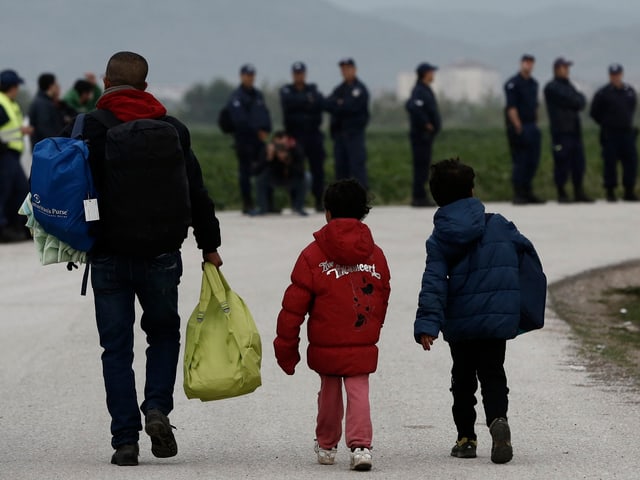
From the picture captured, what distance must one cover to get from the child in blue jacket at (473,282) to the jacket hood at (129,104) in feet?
4.08

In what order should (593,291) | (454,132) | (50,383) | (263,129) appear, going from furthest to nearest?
(454,132) < (263,129) < (593,291) < (50,383)

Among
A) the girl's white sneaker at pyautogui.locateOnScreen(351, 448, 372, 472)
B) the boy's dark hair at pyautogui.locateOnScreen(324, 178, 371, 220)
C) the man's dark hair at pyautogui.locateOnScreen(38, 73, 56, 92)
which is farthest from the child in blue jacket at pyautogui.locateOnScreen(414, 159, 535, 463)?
the man's dark hair at pyautogui.locateOnScreen(38, 73, 56, 92)

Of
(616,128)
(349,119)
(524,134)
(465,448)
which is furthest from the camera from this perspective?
(616,128)

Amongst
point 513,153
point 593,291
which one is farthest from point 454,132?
point 593,291

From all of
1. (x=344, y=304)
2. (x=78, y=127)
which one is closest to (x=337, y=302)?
(x=344, y=304)

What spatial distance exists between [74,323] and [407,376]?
11.5ft

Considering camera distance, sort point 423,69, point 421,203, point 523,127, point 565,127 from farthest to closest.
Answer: point 421,203 → point 565,127 → point 523,127 → point 423,69

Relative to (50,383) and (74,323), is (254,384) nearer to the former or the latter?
(50,383)

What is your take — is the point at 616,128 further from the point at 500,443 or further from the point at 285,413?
the point at 500,443

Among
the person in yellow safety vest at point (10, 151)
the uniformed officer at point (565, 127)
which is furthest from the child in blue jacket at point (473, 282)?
the uniformed officer at point (565, 127)

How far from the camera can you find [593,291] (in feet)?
49.7

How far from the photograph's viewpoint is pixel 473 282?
722cm

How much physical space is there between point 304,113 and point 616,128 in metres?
5.12

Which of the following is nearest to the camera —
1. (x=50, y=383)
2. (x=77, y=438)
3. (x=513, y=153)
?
(x=77, y=438)
